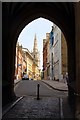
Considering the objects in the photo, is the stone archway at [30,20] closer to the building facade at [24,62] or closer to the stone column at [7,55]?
the stone column at [7,55]

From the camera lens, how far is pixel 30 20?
62.7ft

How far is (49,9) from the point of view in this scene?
61.3ft

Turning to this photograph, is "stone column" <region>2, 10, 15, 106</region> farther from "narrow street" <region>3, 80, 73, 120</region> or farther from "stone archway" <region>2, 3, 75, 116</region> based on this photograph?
"narrow street" <region>3, 80, 73, 120</region>

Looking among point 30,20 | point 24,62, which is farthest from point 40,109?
point 24,62

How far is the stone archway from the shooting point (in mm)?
16656

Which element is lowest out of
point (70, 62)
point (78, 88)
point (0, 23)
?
point (78, 88)

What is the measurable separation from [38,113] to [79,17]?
3590 mm

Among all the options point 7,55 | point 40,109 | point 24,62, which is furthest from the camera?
point 24,62

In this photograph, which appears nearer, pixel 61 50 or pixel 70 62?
pixel 70 62

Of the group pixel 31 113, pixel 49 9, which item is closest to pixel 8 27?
pixel 49 9

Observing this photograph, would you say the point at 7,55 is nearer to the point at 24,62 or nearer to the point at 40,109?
the point at 40,109

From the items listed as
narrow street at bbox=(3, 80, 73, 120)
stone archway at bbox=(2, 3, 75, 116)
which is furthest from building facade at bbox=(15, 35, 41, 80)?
narrow street at bbox=(3, 80, 73, 120)

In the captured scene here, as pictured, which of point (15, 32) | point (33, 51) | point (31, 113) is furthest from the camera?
point (33, 51)

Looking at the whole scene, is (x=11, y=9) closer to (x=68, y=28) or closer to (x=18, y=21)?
(x=18, y=21)
